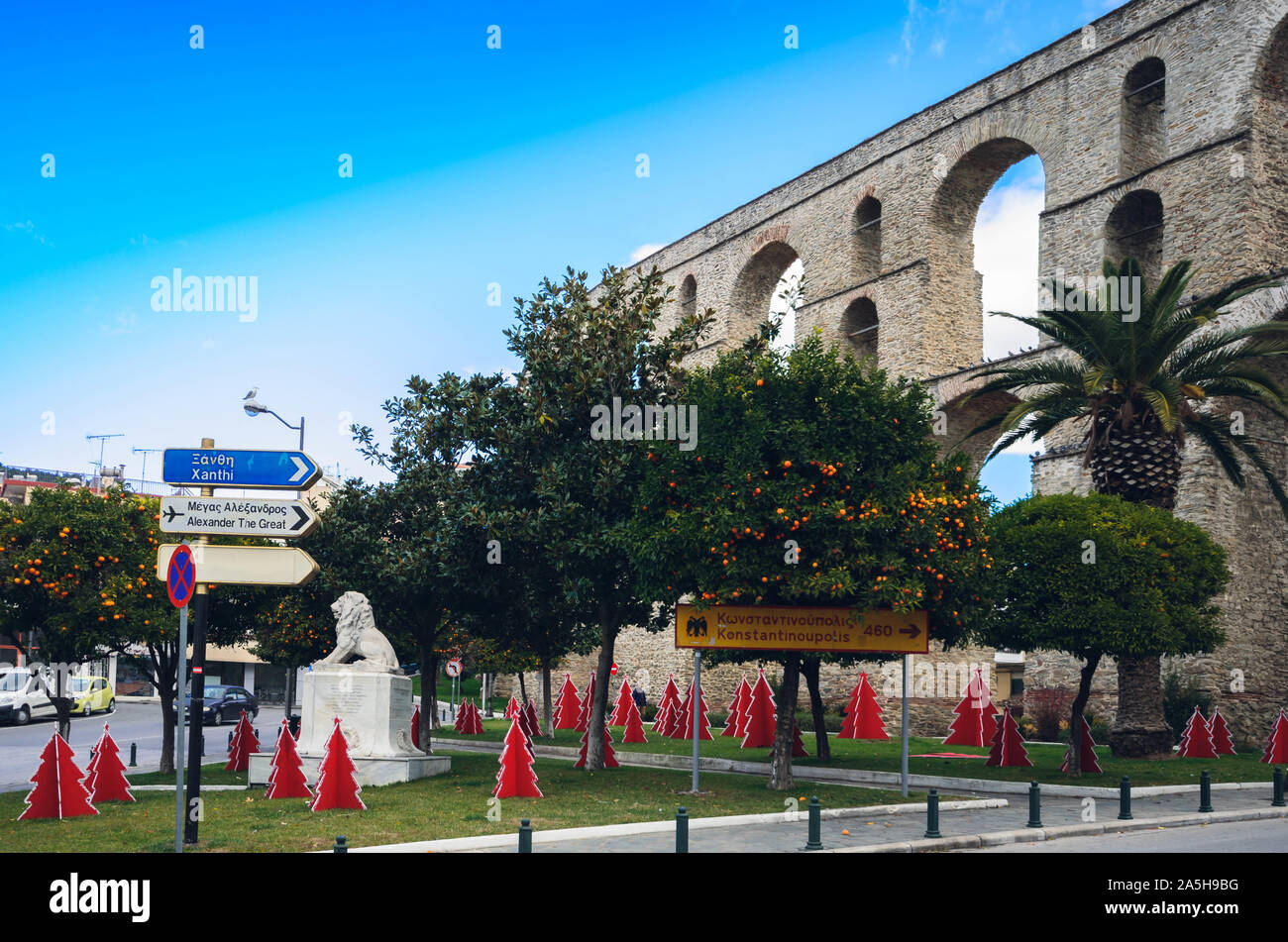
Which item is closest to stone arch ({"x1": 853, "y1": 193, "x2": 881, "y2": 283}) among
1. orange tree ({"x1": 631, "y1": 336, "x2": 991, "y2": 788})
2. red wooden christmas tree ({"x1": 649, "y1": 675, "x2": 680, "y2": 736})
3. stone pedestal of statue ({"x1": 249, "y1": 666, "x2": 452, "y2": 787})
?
red wooden christmas tree ({"x1": 649, "y1": 675, "x2": 680, "y2": 736})

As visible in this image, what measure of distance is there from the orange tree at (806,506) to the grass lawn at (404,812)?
192 centimetres

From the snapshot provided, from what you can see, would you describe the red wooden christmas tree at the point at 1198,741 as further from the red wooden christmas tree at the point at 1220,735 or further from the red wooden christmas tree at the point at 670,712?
the red wooden christmas tree at the point at 670,712

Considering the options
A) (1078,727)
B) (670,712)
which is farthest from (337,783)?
(670,712)

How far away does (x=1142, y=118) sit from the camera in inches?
1171

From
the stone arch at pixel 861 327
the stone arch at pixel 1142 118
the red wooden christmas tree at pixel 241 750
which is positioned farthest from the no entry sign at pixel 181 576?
the stone arch at pixel 861 327

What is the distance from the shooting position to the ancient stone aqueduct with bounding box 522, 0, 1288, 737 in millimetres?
26000

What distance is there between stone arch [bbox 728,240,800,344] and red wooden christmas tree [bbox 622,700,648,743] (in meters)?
18.3

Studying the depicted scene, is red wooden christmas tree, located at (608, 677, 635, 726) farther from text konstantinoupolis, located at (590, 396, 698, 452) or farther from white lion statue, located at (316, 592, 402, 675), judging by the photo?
white lion statue, located at (316, 592, 402, 675)

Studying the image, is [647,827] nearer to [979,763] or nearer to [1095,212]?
[979,763]

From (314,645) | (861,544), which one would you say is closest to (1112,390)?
(861,544)

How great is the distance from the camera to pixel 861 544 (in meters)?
15.2

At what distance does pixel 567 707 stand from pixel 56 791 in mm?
22801

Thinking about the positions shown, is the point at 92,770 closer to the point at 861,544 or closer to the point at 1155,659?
the point at 861,544

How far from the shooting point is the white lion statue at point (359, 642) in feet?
56.4
